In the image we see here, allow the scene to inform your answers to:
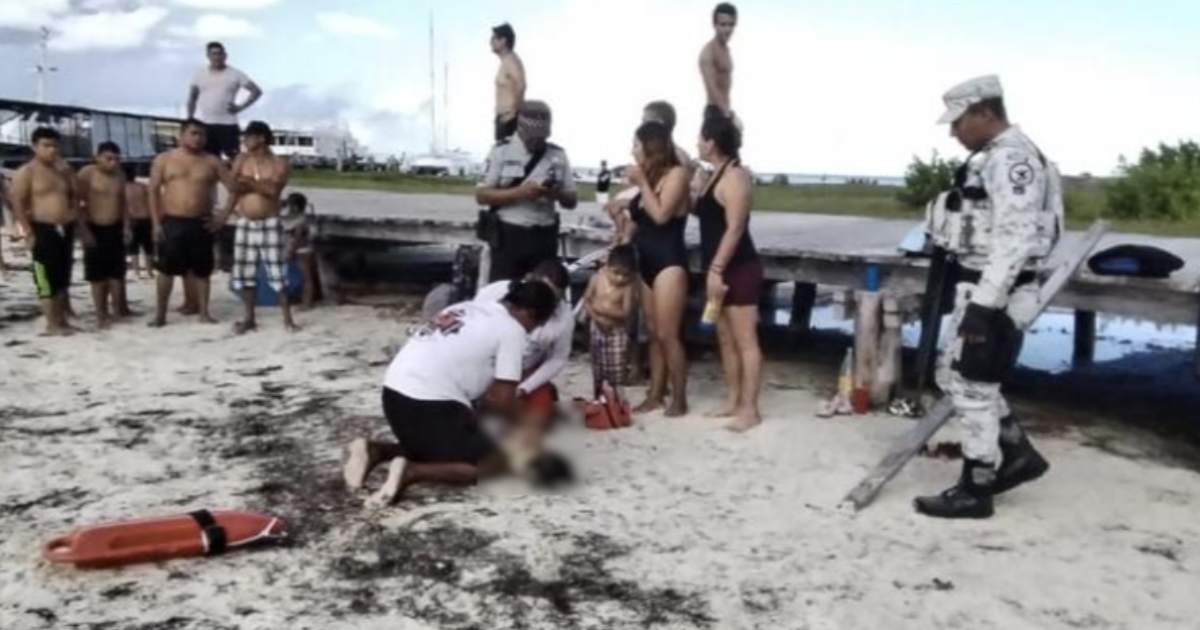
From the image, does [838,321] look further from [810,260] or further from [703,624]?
[703,624]

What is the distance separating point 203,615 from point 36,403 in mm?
4165

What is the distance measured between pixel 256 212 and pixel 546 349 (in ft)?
15.7

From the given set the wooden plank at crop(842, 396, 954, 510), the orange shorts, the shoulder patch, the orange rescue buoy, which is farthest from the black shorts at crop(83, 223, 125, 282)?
the shoulder patch

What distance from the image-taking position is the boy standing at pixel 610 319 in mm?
7289

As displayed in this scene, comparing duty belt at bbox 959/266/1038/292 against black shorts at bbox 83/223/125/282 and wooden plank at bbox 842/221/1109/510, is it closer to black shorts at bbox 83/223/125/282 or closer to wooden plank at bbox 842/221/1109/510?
wooden plank at bbox 842/221/1109/510

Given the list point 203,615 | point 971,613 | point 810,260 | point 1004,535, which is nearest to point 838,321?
point 810,260

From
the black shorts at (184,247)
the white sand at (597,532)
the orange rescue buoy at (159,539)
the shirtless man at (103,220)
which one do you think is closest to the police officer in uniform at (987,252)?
the white sand at (597,532)

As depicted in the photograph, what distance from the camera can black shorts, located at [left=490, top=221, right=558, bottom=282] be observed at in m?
8.10

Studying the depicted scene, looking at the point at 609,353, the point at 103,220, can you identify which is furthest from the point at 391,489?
the point at 103,220

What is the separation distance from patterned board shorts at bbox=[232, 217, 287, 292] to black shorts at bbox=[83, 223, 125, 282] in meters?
1.20

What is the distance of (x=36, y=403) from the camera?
25.7ft

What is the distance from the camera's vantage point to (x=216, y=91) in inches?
464

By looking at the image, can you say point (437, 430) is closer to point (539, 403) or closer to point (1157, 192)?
point (539, 403)

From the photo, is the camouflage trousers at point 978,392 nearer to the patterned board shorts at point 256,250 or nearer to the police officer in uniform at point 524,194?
the police officer in uniform at point 524,194
